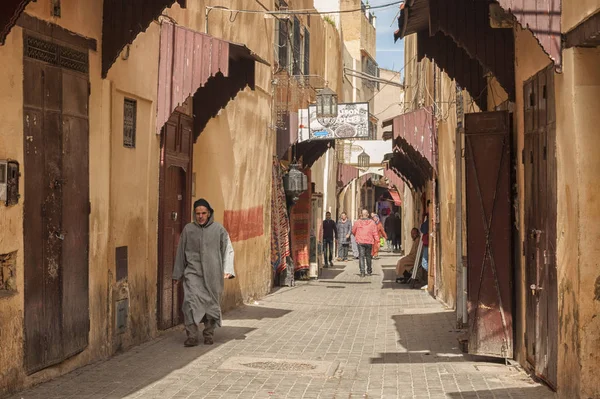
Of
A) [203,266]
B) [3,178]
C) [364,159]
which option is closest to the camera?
[3,178]

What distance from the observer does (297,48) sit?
21484mm

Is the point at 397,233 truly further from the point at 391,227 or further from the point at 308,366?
the point at 308,366

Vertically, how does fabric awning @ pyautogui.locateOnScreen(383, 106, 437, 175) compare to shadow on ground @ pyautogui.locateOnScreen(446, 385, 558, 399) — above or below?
above

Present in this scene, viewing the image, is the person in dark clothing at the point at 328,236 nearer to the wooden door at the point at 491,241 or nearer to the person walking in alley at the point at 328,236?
the person walking in alley at the point at 328,236

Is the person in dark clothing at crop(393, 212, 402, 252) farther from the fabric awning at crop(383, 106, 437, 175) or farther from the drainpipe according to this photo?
the drainpipe

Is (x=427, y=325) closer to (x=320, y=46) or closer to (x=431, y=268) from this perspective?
(x=431, y=268)

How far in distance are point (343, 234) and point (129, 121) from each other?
2130 cm

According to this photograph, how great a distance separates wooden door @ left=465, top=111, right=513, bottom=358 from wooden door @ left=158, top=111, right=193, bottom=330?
12.2 ft

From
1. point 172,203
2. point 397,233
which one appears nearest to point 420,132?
point 172,203

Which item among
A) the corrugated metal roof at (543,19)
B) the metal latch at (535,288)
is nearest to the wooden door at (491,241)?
the metal latch at (535,288)

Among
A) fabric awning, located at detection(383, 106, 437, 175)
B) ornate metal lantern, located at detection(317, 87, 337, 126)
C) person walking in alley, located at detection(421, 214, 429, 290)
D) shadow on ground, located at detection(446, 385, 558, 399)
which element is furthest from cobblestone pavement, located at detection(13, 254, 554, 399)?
ornate metal lantern, located at detection(317, 87, 337, 126)

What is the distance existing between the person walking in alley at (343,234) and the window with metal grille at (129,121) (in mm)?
20153

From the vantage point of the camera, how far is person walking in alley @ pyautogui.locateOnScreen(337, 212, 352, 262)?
29.8 metres

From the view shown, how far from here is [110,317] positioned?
29.8ft
